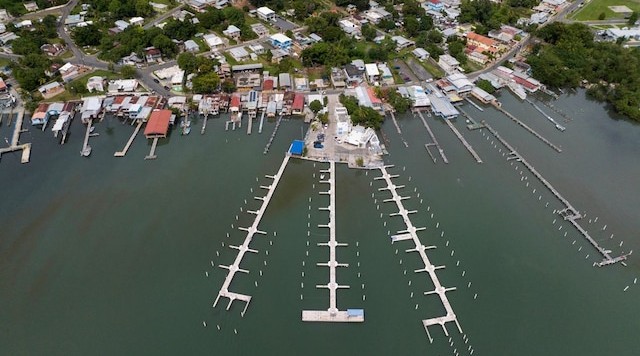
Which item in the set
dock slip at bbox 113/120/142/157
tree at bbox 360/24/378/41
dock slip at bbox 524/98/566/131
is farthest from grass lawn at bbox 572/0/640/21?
dock slip at bbox 113/120/142/157

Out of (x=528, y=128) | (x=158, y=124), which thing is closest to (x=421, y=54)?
(x=528, y=128)

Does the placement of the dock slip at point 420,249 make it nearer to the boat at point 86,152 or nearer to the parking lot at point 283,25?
the boat at point 86,152

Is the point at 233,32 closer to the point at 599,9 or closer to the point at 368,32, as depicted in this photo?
the point at 368,32

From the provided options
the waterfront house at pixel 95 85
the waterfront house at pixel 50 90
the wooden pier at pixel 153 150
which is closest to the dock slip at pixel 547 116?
the wooden pier at pixel 153 150

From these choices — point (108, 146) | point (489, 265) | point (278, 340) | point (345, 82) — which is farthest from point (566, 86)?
point (108, 146)

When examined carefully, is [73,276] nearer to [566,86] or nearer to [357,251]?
[357,251]

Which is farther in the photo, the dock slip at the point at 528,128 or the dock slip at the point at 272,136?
the dock slip at the point at 528,128
